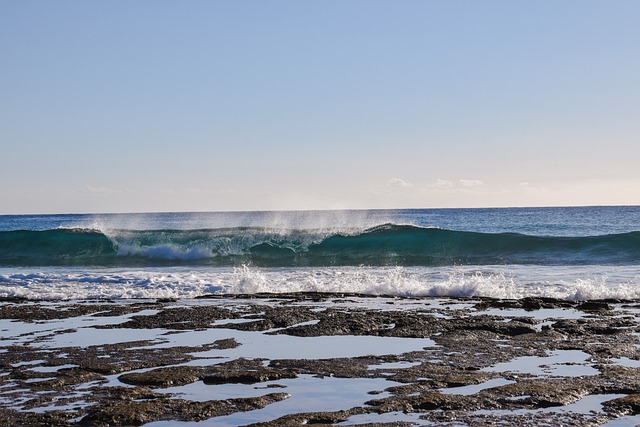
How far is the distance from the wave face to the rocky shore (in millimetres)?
15685

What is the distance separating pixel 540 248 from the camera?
30.7 m

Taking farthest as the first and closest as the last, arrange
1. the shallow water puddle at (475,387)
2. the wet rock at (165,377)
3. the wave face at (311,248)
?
the wave face at (311,248) < the wet rock at (165,377) < the shallow water puddle at (475,387)

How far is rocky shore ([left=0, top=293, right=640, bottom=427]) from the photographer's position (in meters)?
6.27

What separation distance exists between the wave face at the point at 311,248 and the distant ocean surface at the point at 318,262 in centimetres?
5

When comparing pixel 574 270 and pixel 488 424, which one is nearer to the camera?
pixel 488 424

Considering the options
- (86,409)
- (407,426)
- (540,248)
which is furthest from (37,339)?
(540,248)

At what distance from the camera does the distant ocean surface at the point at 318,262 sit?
17344mm

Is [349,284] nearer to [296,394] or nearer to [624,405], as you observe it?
[296,394]

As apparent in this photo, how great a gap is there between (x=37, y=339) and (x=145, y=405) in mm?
4430

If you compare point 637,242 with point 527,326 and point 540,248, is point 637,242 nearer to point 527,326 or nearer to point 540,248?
point 540,248

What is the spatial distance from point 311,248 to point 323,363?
2740cm

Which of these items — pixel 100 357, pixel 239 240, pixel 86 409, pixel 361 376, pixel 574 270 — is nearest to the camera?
pixel 86 409

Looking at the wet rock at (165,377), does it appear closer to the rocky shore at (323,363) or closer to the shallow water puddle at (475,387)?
the rocky shore at (323,363)

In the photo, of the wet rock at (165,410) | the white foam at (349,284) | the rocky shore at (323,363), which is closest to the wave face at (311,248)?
the white foam at (349,284)
